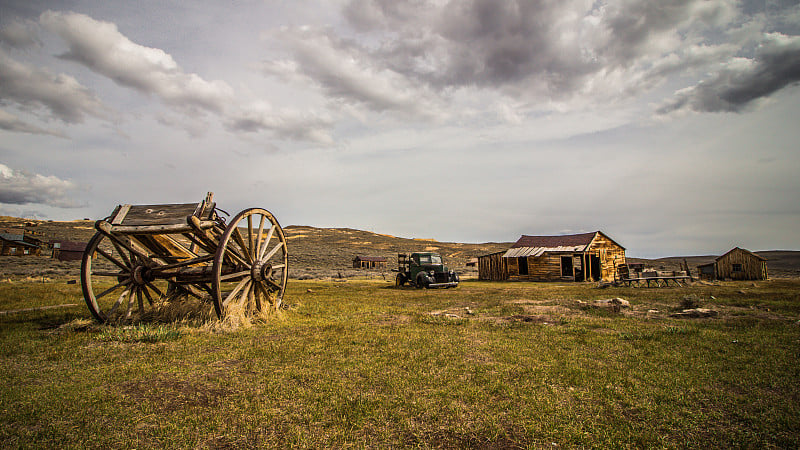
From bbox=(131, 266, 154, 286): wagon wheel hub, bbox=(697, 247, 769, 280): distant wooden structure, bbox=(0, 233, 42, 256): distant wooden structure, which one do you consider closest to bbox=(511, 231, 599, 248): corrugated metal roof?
bbox=(697, 247, 769, 280): distant wooden structure

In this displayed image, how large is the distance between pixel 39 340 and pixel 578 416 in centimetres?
972

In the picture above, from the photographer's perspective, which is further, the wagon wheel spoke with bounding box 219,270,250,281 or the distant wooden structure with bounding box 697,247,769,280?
the distant wooden structure with bounding box 697,247,769,280

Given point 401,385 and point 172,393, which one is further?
point 401,385

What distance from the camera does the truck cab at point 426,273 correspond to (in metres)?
22.8

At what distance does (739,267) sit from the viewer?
101 ft

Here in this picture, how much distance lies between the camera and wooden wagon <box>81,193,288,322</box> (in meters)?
8.20

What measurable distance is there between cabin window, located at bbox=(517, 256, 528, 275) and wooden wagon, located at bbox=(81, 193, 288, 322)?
90.7ft

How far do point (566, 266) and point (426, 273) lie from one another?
16698mm

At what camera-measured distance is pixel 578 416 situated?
13.0 feet

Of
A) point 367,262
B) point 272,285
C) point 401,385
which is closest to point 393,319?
point 272,285

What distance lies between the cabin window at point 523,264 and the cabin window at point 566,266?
3.10 m

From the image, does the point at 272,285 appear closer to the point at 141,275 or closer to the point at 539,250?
the point at 141,275

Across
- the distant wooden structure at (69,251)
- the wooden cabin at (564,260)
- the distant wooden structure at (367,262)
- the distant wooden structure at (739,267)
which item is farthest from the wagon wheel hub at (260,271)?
the distant wooden structure at (69,251)

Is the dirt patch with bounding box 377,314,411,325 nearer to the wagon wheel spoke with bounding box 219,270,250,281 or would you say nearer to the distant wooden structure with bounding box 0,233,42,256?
the wagon wheel spoke with bounding box 219,270,250,281
